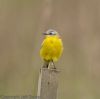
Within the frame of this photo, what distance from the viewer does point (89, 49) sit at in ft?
22.3

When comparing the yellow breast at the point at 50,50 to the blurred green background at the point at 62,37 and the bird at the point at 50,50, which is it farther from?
the blurred green background at the point at 62,37

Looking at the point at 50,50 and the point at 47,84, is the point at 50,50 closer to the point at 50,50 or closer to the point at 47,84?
the point at 50,50

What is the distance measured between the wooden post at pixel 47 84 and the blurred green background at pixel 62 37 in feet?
8.32

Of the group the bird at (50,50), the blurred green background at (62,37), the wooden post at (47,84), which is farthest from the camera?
the blurred green background at (62,37)

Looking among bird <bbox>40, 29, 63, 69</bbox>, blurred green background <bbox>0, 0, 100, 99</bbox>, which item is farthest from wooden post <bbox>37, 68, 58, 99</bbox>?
blurred green background <bbox>0, 0, 100, 99</bbox>

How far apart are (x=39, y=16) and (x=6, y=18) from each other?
0.55 meters

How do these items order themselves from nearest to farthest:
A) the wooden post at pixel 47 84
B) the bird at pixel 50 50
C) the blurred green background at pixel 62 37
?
the wooden post at pixel 47 84 → the bird at pixel 50 50 → the blurred green background at pixel 62 37

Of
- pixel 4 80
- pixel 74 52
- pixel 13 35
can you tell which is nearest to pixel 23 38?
pixel 13 35

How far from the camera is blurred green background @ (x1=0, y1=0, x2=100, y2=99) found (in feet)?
19.1

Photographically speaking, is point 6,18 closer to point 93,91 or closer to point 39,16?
point 39,16

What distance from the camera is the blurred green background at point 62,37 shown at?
5.83 meters

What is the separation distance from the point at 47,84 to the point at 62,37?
4057mm

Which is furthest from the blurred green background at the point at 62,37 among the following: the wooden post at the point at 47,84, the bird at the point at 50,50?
the wooden post at the point at 47,84

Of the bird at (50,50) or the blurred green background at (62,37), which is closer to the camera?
the bird at (50,50)
